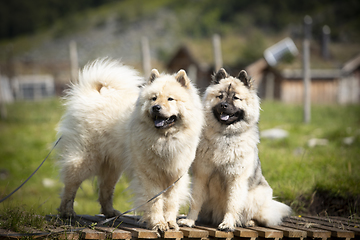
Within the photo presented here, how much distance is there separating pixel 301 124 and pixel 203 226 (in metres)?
7.96

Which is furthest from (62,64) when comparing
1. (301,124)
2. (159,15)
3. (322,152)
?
(159,15)

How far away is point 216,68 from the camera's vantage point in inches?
403

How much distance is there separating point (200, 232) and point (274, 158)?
4124 millimetres

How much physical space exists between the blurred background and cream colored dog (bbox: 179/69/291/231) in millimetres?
1038

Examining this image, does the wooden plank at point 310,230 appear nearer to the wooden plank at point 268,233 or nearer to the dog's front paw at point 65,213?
the wooden plank at point 268,233

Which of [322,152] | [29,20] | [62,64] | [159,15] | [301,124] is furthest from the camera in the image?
[159,15]

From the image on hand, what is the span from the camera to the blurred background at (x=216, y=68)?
6.34 metres

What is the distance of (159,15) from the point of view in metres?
64.7

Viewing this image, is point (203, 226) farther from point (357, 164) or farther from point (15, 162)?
point (15, 162)

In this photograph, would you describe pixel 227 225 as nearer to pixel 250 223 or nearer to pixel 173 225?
pixel 250 223

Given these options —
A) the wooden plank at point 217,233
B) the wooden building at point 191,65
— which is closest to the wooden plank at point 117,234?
the wooden plank at point 217,233

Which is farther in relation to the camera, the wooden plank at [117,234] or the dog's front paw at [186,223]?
the dog's front paw at [186,223]

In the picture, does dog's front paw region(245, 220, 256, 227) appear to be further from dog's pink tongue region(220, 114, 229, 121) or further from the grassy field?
the grassy field

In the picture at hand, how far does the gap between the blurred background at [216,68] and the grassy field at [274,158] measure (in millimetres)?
30
